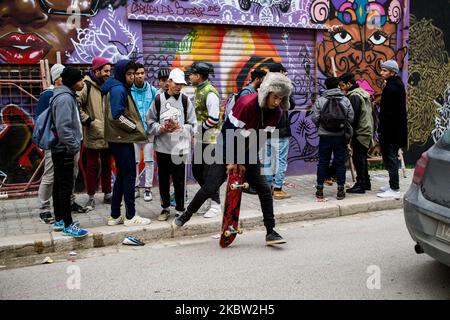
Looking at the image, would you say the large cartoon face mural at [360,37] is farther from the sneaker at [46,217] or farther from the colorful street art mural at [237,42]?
the sneaker at [46,217]

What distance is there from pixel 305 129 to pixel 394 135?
2.36 m

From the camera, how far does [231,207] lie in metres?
5.01

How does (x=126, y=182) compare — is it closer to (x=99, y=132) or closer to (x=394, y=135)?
(x=99, y=132)

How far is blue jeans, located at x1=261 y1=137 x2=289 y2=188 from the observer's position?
6.84 metres

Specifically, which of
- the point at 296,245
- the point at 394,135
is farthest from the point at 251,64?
the point at 296,245

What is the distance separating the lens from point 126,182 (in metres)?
5.50

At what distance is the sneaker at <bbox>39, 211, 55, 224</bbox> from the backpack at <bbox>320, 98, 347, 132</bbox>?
12.5 ft

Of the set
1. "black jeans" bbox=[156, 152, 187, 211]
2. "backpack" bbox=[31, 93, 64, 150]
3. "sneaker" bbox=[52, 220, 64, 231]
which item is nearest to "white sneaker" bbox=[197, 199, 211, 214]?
"black jeans" bbox=[156, 152, 187, 211]

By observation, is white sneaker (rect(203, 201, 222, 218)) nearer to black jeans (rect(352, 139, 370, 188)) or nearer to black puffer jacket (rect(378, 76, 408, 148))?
black jeans (rect(352, 139, 370, 188))

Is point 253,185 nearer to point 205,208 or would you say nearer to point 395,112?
point 205,208

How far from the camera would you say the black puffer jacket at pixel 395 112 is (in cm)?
692

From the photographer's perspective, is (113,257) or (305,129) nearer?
(113,257)

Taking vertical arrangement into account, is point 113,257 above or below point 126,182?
below

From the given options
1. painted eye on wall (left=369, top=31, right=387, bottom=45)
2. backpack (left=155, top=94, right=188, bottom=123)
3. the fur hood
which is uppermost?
painted eye on wall (left=369, top=31, right=387, bottom=45)
